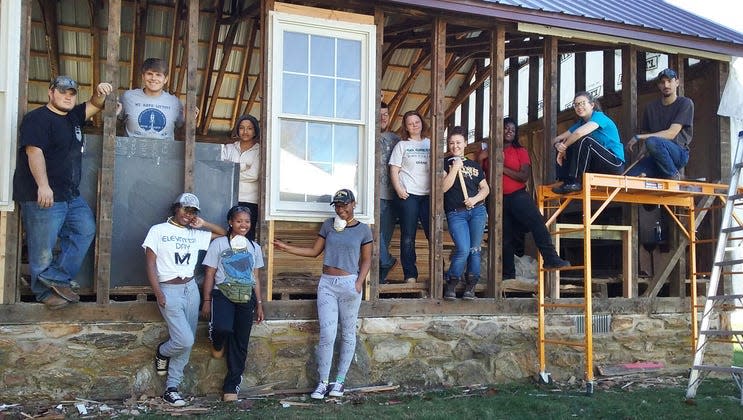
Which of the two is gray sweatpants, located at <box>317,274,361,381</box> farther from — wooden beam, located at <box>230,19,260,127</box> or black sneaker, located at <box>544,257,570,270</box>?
wooden beam, located at <box>230,19,260,127</box>

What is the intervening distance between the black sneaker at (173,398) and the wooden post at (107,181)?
2.99 feet

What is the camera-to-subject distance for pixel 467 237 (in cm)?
725

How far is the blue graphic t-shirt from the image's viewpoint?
649 cm

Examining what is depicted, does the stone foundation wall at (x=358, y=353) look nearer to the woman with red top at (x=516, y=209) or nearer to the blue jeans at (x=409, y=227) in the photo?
the blue jeans at (x=409, y=227)

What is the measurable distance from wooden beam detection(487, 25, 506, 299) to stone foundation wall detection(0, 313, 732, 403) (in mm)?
480

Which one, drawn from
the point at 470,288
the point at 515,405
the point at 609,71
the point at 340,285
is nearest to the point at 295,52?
the point at 340,285

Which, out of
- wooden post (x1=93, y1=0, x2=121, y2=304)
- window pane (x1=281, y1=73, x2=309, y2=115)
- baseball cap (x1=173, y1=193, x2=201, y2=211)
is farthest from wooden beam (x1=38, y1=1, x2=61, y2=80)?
baseball cap (x1=173, y1=193, x2=201, y2=211)

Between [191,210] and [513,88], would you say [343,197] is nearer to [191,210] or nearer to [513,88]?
[191,210]

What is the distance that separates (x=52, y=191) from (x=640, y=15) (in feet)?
21.5

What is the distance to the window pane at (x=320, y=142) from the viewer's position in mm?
6977

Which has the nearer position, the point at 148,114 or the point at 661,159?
the point at 148,114

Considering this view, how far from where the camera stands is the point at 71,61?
426 inches

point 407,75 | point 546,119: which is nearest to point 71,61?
point 407,75

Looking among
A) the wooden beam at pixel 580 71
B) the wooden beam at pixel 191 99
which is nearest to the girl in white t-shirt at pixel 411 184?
the wooden beam at pixel 191 99
